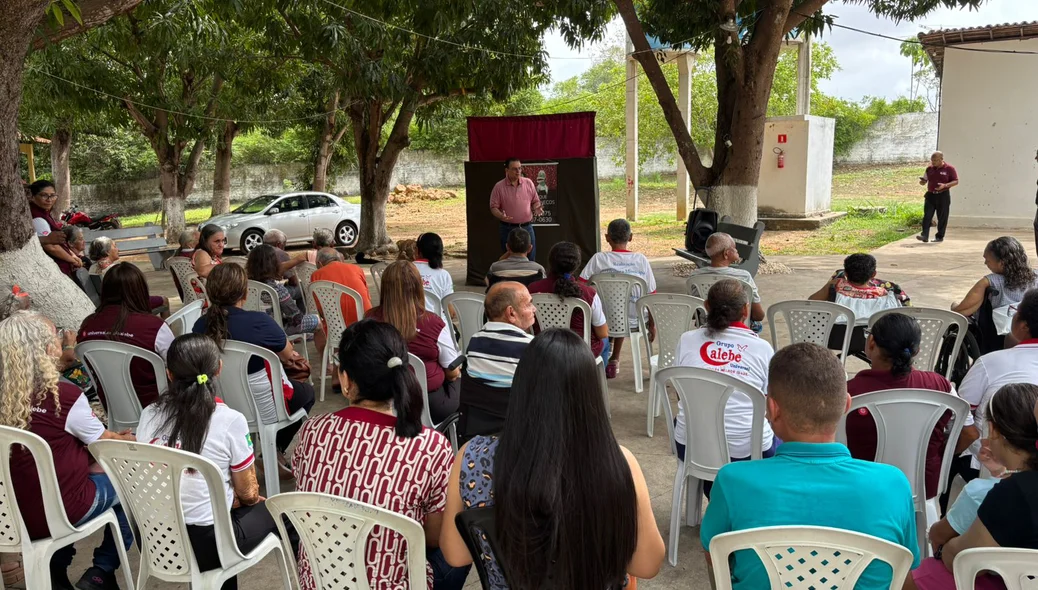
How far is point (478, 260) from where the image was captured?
10.4 m

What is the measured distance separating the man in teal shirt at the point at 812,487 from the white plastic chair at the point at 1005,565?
0.18 meters

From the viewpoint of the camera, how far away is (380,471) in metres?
2.16

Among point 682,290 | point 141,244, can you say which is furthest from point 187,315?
point 141,244

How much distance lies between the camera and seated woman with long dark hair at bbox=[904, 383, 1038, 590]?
182cm

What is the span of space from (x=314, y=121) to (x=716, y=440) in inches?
631

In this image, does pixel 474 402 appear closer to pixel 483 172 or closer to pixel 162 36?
pixel 483 172

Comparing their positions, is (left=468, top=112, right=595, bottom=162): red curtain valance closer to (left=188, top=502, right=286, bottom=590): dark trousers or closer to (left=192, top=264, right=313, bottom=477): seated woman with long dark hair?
(left=192, top=264, right=313, bottom=477): seated woman with long dark hair

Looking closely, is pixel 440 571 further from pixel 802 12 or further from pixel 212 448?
pixel 802 12

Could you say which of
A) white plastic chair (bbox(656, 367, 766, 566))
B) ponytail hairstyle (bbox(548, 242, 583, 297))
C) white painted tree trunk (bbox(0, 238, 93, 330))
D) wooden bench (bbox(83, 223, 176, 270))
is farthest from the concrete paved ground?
white painted tree trunk (bbox(0, 238, 93, 330))

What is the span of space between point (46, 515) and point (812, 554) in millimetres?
2447

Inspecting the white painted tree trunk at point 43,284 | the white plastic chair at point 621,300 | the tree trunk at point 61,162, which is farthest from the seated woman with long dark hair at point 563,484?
the tree trunk at point 61,162

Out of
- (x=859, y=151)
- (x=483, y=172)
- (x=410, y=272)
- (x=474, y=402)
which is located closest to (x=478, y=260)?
(x=483, y=172)

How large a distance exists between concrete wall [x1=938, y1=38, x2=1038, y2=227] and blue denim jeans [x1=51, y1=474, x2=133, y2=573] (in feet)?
49.5

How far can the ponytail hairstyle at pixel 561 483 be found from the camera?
5.81 feet
